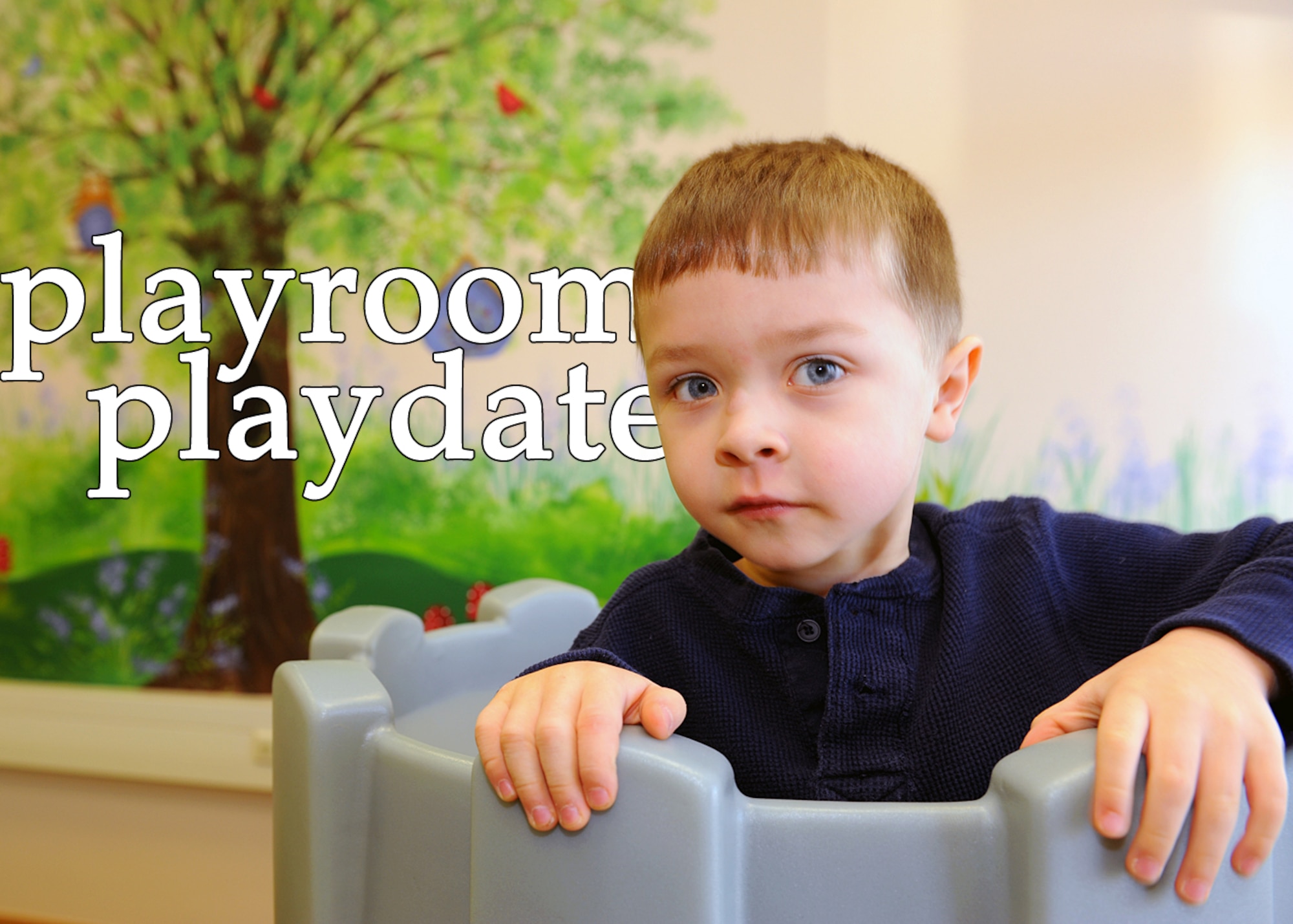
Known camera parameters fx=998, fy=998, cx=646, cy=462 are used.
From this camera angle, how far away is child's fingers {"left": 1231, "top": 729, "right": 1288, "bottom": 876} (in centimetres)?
32

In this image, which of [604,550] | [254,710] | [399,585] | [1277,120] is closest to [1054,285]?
[1277,120]

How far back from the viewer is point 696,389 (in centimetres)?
50

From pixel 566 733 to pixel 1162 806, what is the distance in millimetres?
195

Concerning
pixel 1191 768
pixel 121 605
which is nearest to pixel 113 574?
pixel 121 605

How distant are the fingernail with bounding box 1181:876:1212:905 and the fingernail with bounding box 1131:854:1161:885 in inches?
0.5

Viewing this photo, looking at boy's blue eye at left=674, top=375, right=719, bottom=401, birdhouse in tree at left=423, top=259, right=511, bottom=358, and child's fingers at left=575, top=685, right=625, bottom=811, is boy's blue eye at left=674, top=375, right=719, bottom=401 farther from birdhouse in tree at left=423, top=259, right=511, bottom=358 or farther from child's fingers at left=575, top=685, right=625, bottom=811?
birdhouse in tree at left=423, top=259, right=511, bottom=358

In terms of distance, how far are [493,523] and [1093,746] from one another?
1027mm

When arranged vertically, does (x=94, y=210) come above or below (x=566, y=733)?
above

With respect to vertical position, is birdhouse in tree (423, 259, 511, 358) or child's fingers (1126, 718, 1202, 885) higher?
birdhouse in tree (423, 259, 511, 358)

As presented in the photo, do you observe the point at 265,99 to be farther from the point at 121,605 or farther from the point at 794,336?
the point at 794,336

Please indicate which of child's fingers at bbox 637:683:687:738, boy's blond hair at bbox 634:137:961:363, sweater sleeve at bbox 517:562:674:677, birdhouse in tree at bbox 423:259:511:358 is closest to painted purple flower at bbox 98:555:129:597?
birdhouse in tree at bbox 423:259:511:358

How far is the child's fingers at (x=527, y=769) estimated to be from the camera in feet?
1.13

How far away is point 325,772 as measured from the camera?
1.44ft

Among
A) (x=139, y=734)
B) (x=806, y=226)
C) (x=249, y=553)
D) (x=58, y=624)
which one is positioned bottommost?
(x=139, y=734)
